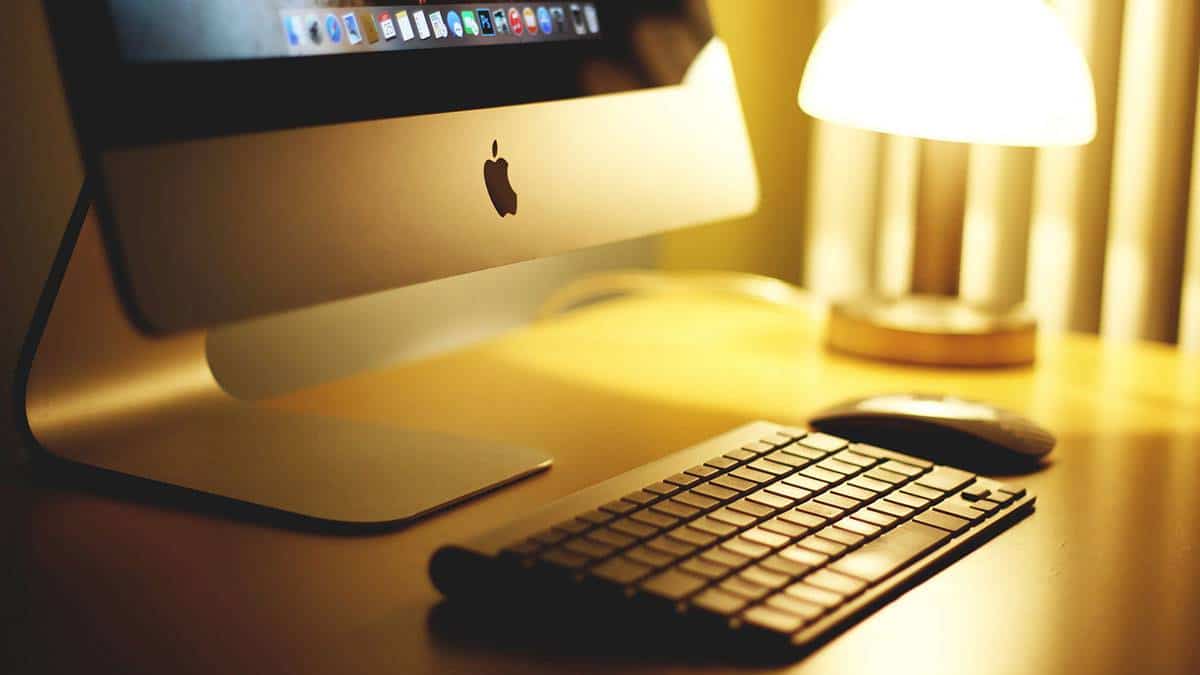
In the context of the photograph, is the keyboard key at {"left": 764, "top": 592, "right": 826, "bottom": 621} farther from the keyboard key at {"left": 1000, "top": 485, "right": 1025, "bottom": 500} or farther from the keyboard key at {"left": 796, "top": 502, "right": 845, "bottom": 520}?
the keyboard key at {"left": 1000, "top": 485, "right": 1025, "bottom": 500}

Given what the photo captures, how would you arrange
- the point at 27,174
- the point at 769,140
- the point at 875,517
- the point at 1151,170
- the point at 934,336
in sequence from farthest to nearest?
the point at 769,140 → the point at 1151,170 → the point at 934,336 → the point at 27,174 → the point at 875,517

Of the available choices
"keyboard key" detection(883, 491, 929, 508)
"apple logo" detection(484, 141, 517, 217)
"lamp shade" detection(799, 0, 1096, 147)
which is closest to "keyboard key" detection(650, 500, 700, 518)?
"keyboard key" detection(883, 491, 929, 508)

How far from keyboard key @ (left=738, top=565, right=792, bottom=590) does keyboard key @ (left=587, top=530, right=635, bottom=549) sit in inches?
2.1

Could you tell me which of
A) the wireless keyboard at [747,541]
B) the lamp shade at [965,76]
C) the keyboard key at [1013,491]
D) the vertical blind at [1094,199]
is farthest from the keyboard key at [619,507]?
the vertical blind at [1094,199]

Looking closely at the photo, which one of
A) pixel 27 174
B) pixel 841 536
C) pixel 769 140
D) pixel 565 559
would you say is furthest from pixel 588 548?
pixel 769 140

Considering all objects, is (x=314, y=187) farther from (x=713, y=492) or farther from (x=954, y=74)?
(x=954, y=74)

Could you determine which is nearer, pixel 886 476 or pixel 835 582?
pixel 835 582

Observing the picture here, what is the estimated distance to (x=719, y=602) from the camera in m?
0.48

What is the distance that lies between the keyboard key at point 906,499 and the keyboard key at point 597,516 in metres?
0.14

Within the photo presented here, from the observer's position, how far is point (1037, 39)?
0.85m

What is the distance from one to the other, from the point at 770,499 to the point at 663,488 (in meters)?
0.05

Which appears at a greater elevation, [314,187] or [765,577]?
[314,187]

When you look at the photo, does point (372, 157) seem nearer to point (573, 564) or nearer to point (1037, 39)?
point (573, 564)

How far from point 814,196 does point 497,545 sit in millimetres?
1078
